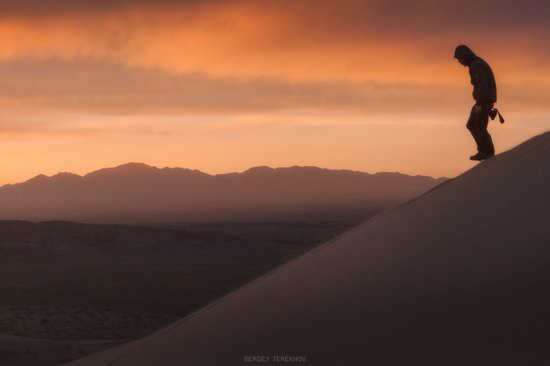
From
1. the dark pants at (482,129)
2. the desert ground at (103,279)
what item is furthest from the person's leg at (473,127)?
the desert ground at (103,279)

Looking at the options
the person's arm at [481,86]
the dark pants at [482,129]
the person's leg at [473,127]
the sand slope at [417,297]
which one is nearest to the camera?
the sand slope at [417,297]

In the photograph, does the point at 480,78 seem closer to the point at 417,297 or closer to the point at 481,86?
the point at 481,86

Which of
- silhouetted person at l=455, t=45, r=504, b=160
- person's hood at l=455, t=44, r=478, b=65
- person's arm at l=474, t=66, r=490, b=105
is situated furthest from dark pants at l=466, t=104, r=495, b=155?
person's hood at l=455, t=44, r=478, b=65

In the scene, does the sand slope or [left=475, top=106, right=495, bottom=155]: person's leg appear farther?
[left=475, top=106, right=495, bottom=155]: person's leg

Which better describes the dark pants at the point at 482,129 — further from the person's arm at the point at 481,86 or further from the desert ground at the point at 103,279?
the desert ground at the point at 103,279

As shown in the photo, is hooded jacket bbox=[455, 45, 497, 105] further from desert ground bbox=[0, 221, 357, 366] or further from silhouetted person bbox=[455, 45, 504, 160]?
desert ground bbox=[0, 221, 357, 366]

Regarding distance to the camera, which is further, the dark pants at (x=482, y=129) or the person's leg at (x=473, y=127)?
the person's leg at (x=473, y=127)

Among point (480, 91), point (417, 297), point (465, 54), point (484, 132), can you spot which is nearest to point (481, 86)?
point (480, 91)
